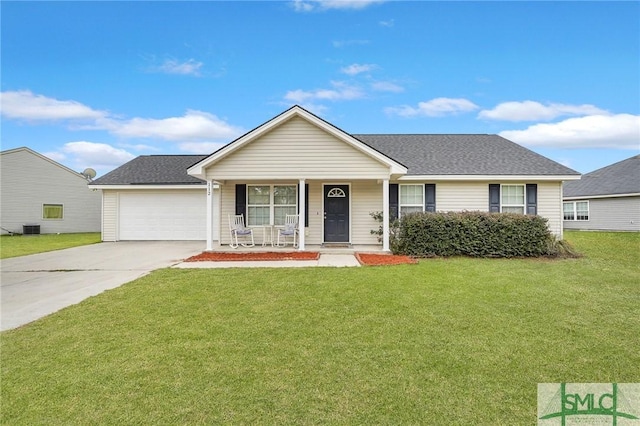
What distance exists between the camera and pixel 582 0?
12.0 metres

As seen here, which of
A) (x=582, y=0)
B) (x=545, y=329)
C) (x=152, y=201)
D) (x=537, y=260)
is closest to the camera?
(x=545, y=329)

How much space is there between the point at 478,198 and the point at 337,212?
5.53 metres

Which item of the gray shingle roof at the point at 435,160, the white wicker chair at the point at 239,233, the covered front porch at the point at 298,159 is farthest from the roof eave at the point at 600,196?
the white wicker chair at the point at 239,233

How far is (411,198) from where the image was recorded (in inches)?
536

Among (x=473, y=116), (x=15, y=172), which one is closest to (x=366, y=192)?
(x=473, y=116)

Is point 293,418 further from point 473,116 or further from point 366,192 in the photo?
point 473,116

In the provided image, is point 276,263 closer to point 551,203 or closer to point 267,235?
point 267,235

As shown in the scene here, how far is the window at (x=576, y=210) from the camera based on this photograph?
23.2 m

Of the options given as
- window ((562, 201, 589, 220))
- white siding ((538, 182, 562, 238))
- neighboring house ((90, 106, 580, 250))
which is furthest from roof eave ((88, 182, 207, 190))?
window ((562, 201, 589, 220))

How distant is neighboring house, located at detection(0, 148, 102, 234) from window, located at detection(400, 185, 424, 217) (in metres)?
23.2

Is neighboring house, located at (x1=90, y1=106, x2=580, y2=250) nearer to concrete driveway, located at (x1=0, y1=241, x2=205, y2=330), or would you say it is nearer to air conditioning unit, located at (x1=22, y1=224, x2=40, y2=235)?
concrete driveway, located at (x1=0, y1=241, x2=205, y2=330)

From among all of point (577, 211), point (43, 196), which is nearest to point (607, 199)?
point (577, 211)

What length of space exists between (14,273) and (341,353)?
30.2ft

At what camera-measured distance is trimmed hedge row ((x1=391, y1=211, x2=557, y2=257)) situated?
422 inches
